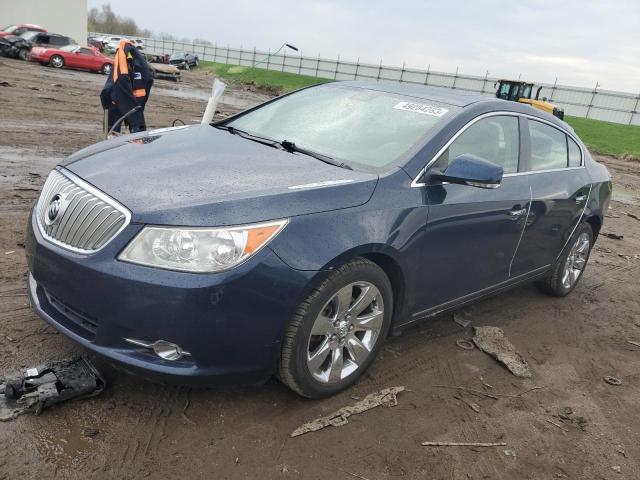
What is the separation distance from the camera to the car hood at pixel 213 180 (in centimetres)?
250

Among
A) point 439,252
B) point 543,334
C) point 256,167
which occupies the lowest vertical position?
point 543,334

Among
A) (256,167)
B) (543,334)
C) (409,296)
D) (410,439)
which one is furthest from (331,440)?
(543,334)

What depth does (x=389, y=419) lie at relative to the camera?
3.00 m

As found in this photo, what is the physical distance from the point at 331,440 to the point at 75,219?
1660mm

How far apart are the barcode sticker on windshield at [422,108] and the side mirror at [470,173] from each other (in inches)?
20.3

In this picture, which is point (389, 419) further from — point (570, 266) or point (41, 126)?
point (41, 126)

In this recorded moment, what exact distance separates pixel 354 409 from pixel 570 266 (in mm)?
3145

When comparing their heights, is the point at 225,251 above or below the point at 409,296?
above

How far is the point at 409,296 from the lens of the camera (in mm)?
3297

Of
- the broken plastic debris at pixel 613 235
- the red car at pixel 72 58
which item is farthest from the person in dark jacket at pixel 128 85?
the red car at pixel 72 58

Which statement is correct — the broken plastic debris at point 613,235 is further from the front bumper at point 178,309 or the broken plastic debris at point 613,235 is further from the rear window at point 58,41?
the rear window at point 58,41

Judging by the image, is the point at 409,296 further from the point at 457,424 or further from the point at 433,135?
the point at 433,135

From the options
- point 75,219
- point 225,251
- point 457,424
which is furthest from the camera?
point 457,424

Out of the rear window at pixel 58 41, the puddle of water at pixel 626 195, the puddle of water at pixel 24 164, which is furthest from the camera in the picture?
the rear window at pixel 58 41
